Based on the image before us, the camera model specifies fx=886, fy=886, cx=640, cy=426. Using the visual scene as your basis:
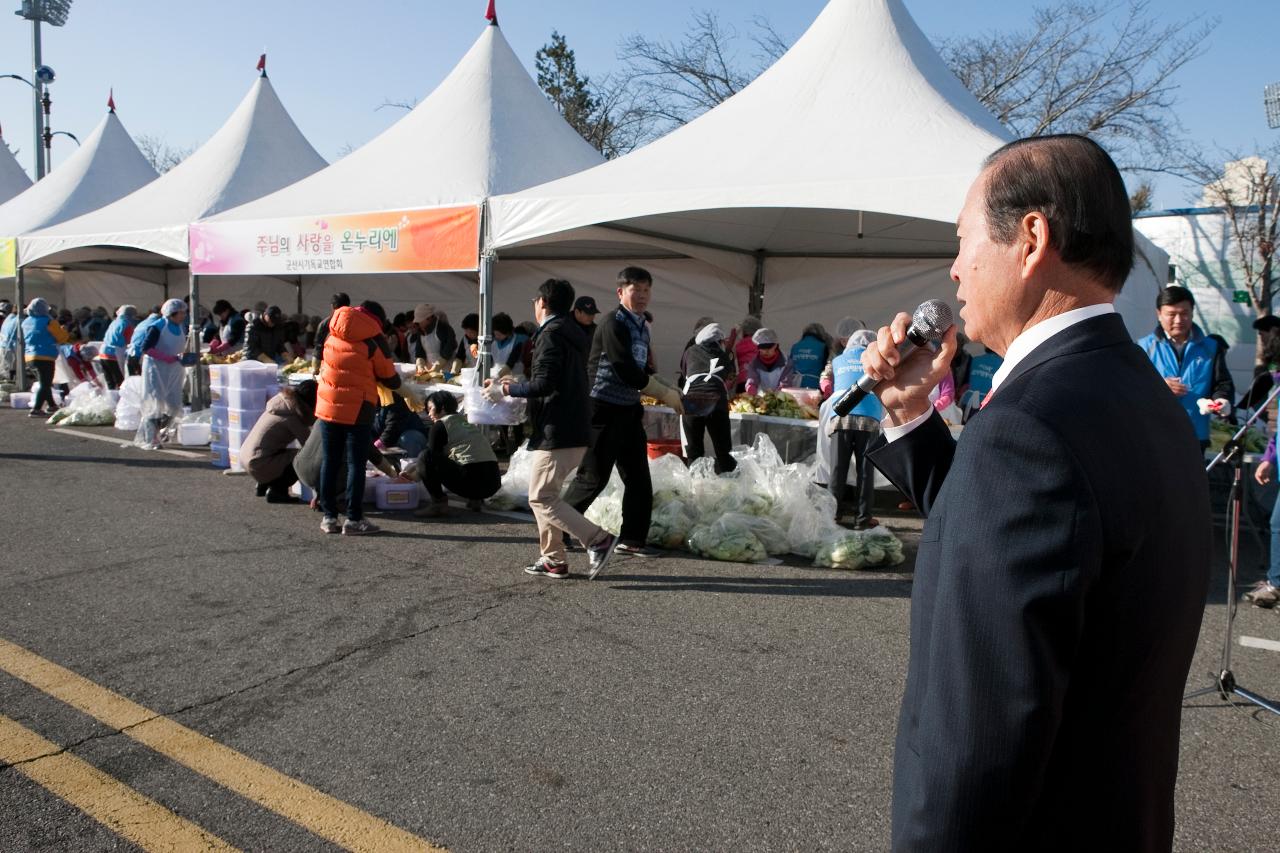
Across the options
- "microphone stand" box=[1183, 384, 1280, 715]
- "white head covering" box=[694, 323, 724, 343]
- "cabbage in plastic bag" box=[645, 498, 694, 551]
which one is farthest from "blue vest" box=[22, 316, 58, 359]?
"microphone stand" box=[1183, 384, 1280, 715]

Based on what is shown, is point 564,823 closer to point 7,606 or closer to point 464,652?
point 464,652

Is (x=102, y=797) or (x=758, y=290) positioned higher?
(x=758, y=290)

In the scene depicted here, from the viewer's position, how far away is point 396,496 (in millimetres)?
7484

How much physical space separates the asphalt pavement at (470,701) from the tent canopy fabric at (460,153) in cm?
460

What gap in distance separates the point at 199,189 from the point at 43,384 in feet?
12.1

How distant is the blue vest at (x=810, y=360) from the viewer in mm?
9703

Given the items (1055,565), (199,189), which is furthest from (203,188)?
(1055,565)

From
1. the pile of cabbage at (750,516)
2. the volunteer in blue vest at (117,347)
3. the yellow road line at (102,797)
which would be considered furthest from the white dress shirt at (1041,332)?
the volunteer in blue vest at (117,347)

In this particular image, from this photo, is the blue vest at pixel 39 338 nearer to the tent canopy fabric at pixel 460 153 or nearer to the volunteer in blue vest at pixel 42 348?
the volunteer in blue vest at pixel 42 348

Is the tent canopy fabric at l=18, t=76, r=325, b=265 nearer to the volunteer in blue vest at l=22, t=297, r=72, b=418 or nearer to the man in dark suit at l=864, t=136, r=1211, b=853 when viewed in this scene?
the volunteer in blue vest at l=22, t=297, r=72, b=418

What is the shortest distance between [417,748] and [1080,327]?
9.40 feet

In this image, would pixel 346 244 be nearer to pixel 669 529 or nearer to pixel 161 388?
pixel 161 388

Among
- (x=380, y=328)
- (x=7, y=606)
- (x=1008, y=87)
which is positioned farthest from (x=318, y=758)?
(x=1008, y=87)

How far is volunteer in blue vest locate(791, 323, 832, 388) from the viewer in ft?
31.9
